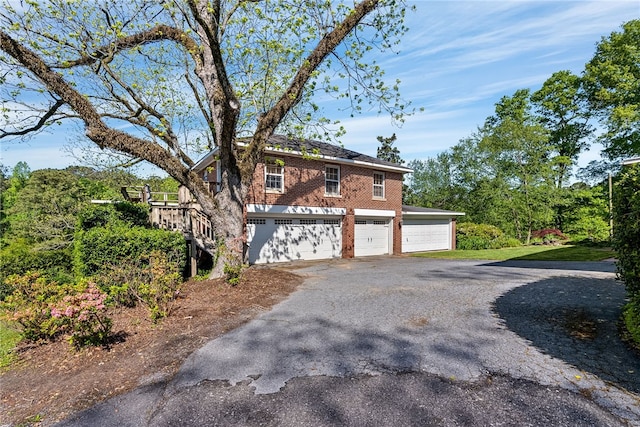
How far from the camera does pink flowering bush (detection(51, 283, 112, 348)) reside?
15.8ft

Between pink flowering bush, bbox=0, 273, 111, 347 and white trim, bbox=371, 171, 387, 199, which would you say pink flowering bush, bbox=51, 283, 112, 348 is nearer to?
pink flowering bush, bbox=0, 273, 111, 347

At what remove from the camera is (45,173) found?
22.8 meters

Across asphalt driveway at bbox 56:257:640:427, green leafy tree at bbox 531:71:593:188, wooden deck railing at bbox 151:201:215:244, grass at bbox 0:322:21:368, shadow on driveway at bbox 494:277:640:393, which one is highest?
green leafy tree at bbox 531:71:593:188

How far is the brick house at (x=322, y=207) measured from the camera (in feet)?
48.7

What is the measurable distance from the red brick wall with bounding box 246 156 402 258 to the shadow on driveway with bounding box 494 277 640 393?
33.1 feet

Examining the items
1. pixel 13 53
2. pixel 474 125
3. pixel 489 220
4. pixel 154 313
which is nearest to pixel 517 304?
pixel 154 313

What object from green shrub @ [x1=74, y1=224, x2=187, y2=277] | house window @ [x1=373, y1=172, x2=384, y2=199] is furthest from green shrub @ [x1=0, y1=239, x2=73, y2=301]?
house window @ [x1=373, y1=172, x2=384, y2=199]

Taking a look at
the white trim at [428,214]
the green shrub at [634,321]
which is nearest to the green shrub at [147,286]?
the green shrub at [634,321]

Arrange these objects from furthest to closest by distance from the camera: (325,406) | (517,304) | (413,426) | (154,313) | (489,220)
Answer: (489,220) < (517,304) < (154,313) < (325,406) < (413,426)

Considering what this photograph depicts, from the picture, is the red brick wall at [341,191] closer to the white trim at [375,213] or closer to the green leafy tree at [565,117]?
the white trim at [375,213]

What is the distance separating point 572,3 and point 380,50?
5074 mm

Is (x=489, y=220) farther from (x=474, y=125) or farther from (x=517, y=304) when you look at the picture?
(x=517, y=304)

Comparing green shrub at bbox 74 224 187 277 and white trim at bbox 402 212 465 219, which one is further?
white trim at bbox 402 212 465 219

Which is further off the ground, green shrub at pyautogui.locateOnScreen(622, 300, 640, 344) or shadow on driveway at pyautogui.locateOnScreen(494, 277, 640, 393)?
green shrub at pyautogui.locateOnScreen(622, 300, 640, 344)
